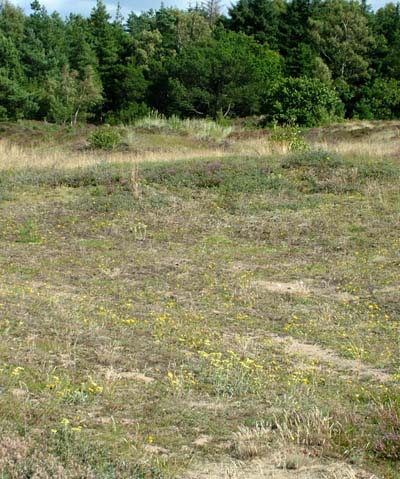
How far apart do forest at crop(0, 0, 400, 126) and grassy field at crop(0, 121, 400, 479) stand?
20.5 metres

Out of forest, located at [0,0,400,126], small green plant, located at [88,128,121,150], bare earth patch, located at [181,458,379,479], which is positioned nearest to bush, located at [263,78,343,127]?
forest, located at [0,0,400,126]

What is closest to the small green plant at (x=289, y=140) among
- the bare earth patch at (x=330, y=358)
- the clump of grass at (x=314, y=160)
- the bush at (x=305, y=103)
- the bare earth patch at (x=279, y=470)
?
the clump of grass at (x=314, y=160)

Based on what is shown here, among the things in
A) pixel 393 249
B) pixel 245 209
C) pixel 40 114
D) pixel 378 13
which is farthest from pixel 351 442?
pixel 378 13

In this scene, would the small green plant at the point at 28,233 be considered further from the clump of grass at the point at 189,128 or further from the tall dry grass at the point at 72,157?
the clump of grass at the point at 189,128

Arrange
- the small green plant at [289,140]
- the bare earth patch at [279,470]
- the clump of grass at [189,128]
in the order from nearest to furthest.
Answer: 1. the bare earth patch at [279,470]
2. the small green plant at [289,140]
3. the clump of grass at [189,128]

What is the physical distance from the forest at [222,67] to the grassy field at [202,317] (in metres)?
20.5

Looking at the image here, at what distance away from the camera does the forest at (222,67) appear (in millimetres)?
44062

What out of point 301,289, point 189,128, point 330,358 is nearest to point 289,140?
point 189,128

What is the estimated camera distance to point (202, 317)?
740cm

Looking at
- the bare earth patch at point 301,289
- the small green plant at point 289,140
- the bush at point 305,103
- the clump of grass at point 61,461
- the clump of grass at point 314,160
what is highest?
the bush at point 305,103

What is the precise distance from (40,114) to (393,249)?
42370 mm

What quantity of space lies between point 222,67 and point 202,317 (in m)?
40.0

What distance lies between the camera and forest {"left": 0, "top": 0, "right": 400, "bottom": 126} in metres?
44.1

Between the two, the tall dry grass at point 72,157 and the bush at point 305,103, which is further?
the bush at point 305,103
